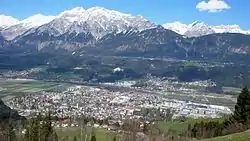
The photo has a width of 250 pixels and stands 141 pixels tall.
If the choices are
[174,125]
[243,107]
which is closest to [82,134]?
[174,125]

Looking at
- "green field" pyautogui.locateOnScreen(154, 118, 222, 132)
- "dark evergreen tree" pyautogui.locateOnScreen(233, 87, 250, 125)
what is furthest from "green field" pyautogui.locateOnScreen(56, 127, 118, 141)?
"dark evergreen tree" pyautogui.locateOnScreen(233, 87, 250, 125)

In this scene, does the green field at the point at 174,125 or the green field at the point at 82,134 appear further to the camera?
the green field at the point at 174,125

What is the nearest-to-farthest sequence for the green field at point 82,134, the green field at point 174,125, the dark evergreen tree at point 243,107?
1. the dark evergreen tree at point 243,107
2. the green field at point 82,134
3. the green field at point 174,125

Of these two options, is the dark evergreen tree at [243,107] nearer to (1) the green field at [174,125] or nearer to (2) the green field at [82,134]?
(2) the green field at [82,134]

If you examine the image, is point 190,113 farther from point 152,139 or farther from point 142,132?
point 152,139

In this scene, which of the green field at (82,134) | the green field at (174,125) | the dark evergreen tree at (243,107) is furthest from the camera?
the green field at (174,125)

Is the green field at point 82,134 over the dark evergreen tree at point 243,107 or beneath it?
beneath

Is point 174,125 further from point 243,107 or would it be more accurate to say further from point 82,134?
point 243,107

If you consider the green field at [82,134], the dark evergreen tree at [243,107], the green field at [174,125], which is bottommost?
the green field at [174,125]

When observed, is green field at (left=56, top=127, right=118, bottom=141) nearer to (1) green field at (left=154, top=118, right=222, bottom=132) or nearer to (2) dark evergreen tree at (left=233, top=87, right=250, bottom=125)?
(1) green field at (left=154, top=118, right=222, bottom=132)

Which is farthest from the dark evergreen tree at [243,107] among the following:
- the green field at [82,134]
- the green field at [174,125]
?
the green field at [174,125]

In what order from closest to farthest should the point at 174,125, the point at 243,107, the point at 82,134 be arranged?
the point at 243,107 → the point at 82,134 → the point at 174,125

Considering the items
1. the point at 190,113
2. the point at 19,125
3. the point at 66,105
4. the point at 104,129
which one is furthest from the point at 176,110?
the point at 19,125
